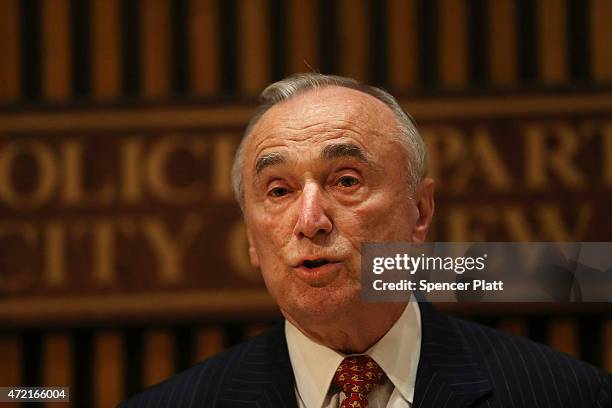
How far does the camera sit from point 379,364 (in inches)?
52.6

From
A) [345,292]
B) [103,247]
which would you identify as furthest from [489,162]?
[103,247]

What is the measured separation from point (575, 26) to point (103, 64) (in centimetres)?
100

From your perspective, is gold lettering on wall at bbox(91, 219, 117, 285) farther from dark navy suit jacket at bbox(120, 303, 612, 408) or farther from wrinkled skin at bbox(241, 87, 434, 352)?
wrinkled skin at bbox(241, 87, 434, 352)

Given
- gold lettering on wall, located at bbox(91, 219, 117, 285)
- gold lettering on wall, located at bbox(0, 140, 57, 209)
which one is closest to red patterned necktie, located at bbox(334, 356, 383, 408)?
gold lettering on wall, located at bbox(91, 219, 117, 285)

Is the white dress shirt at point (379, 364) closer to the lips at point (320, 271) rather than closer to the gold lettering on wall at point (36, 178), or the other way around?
the lips at point (320, 271)

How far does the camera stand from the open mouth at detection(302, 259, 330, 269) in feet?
4.12

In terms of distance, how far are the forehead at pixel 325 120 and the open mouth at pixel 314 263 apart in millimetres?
165

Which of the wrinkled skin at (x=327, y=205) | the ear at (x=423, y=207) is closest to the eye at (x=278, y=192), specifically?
the wrinkled skin at (x=327, y=205)

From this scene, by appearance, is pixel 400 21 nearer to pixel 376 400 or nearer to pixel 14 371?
pixel 376 400

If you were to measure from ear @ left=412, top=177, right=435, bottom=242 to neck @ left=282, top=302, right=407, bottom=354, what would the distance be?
4.5 inches

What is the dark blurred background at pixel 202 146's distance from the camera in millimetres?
1834

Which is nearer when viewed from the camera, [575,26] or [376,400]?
[376,400]

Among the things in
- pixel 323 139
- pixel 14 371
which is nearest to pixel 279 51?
pixel 323 139

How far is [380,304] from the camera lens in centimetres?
133
